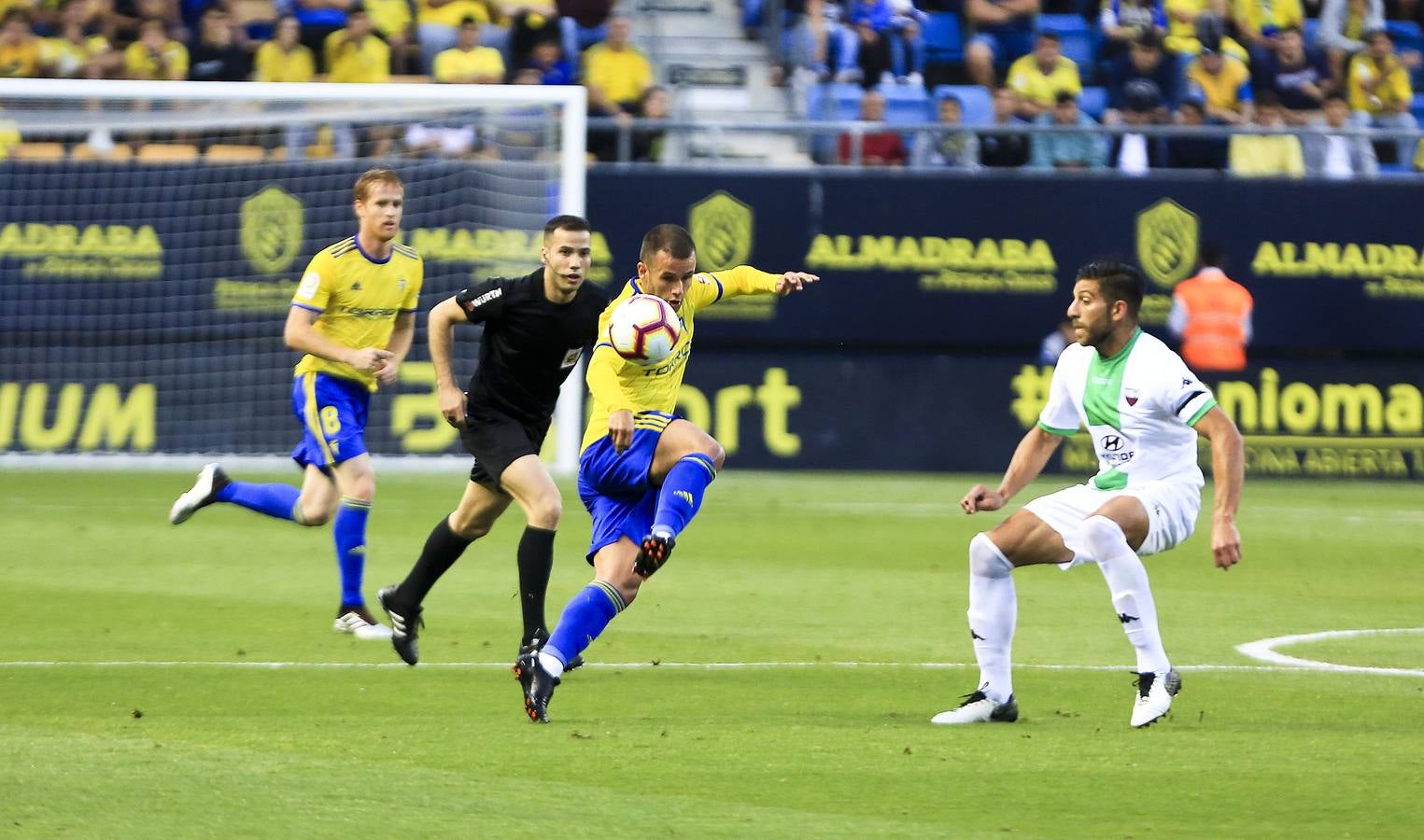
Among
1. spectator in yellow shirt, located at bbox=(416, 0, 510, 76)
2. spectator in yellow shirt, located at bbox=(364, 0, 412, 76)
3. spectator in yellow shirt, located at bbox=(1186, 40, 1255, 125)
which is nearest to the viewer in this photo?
spectator in yellow shirt, located at bbox=(364, 0, 412, 76)

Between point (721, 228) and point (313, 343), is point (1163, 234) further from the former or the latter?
point (313, 343)

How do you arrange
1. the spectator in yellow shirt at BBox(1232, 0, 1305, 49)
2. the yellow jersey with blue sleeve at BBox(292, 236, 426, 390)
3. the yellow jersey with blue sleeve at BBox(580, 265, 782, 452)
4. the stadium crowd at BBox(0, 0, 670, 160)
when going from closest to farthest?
the yellow jersey with blue sleeve at BBox(580, 265, 782, 452) → the yellow jersey with blue sleeve at BBox(292, 236, 426, 390) → the stadium crowd at BBox(0, 0, 670, 160) → the spectator in yellow shirt at BBox(1232, 0, 1305, 49)

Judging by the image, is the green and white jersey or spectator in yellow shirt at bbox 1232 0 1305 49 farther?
spectator in yellow shirt at bbox 1232 0 1305 49

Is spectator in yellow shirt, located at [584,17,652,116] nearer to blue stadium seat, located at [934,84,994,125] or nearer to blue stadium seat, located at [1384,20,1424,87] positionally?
blue stadium seat, located at [934,84,994,125]

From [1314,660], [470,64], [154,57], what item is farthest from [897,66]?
[1314,660]

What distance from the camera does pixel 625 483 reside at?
24.2ft

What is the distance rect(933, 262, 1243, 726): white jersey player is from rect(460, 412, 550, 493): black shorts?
1.99 m

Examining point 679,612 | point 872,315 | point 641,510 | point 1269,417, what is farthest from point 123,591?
point 1269,417

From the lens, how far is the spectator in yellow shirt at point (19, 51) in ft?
61.3

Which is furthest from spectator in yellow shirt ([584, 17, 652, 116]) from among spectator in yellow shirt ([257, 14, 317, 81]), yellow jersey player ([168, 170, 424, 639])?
yellow jersey player ([168, 170, 424, 639])

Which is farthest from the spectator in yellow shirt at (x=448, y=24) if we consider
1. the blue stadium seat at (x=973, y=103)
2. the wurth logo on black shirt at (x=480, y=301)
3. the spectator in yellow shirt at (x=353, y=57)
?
the wurth logo on black shirt at (x=480, y=301)

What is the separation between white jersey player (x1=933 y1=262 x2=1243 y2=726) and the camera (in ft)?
22.5

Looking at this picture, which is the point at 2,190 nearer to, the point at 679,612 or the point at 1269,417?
the point at 679,612

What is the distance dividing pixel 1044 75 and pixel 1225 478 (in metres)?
14.2
